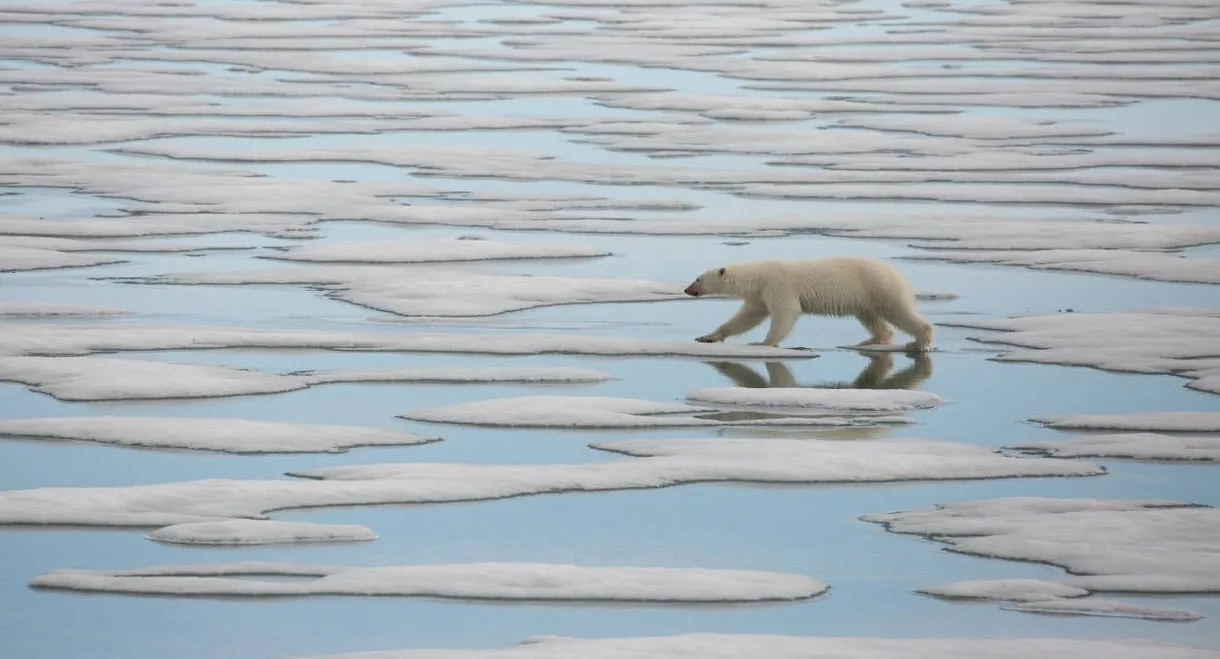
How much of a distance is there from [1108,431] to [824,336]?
181 centimetres

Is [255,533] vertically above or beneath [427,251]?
above

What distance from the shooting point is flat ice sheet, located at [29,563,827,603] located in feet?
14.8

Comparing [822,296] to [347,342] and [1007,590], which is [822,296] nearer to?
[347,342]

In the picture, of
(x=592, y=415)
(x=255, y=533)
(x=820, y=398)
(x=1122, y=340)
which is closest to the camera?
(x=255, y=533)

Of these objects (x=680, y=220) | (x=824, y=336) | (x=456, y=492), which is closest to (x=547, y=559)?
(x=456, y=492)

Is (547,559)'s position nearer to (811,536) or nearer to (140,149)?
(811,536)

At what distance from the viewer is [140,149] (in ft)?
42.5

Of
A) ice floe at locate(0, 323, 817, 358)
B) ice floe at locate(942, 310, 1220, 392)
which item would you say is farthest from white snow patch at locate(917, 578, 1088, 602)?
ice floe at locate(0, 323, 817, 358)

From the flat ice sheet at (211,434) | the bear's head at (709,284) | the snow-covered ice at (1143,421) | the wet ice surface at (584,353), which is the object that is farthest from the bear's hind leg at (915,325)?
the flat ice sheet at (211,434)

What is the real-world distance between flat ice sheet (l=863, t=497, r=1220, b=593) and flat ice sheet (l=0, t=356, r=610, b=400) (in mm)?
1930

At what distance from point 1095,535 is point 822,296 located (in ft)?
8.44

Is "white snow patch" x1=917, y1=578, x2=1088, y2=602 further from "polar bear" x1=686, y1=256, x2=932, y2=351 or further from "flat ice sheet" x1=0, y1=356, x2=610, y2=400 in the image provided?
"polar bear" x1=686, y1=256, x2=932, y2=351

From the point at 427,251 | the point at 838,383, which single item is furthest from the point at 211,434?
the point at 427,251

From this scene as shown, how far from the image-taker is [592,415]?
6.26m
